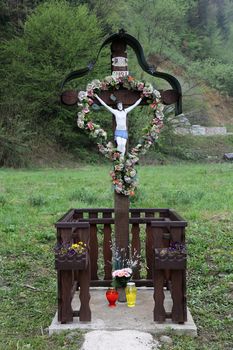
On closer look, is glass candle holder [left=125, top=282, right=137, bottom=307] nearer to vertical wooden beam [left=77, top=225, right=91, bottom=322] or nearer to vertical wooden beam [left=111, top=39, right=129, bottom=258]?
vertical wooden beam [left=111, top=39, right=129, bottom=258]

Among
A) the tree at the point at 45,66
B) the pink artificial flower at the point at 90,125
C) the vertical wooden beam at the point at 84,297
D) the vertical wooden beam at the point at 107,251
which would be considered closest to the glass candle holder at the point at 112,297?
the vertical wooden beam at the point at 84,297

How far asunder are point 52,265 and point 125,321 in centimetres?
244

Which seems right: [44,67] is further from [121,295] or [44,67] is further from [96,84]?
[121,295]

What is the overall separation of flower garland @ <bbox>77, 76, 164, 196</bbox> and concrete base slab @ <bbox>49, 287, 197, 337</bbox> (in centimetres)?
121

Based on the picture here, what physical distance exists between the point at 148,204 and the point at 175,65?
4535 cm

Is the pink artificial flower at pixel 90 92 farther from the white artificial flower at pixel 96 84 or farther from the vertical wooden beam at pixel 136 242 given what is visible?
the vertical wooden beam at pixel 136 242

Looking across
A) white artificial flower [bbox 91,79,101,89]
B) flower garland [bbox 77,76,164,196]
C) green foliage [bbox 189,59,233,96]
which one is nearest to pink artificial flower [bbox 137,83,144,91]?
flower garland [bbox 77,76,164,196]

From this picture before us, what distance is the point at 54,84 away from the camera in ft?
93.5

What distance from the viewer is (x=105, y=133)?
5.28 metres

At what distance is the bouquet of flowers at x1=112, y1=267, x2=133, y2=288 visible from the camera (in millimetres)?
5168

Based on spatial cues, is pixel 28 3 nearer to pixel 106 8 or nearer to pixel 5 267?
pixel 106 8

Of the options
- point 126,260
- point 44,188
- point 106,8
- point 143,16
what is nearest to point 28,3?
point 106,8

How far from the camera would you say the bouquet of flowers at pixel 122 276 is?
17.0 feet

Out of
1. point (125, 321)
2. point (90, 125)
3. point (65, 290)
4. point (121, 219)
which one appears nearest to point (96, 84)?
point (90, 125)
